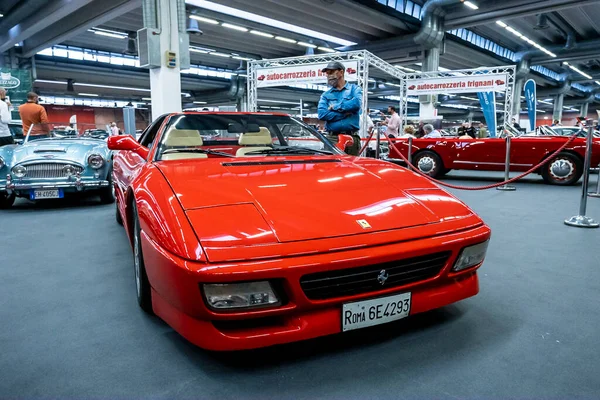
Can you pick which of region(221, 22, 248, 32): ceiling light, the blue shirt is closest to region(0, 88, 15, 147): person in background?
the blue shirt

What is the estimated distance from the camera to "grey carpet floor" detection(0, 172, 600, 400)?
1.40m

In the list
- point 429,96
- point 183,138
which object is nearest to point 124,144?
point 183,138

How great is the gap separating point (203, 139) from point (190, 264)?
1502mm

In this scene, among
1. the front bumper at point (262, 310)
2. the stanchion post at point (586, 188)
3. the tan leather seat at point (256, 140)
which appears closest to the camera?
the front bumper at point (262, 310)

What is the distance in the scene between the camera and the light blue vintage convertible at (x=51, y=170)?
447cm

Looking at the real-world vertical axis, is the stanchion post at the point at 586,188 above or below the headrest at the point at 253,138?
below

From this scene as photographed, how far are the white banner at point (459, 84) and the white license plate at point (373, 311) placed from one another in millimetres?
12066

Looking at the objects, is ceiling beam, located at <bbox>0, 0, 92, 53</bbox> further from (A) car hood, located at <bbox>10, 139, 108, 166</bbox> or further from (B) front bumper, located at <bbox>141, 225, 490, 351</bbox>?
(B) front bumper, located at <bbox>141, 225, 490, 351</bbox>

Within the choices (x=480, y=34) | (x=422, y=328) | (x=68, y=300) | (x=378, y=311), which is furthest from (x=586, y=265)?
(x=480, y=34)

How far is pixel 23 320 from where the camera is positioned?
1.92m

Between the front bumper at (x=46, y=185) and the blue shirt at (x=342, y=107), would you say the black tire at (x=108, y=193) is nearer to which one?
the front bumper at (x=46, y=185)

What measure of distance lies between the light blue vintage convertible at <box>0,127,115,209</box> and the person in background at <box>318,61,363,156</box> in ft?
8.90

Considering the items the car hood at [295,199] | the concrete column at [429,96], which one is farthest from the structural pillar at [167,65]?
the concrete column at [429,96]

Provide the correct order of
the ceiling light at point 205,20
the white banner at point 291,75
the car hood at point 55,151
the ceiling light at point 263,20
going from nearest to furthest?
the car hood at point 55,151, the white banner at point 291,75, the ceiling light at point 263,20, the ceiling light at point 205,20
